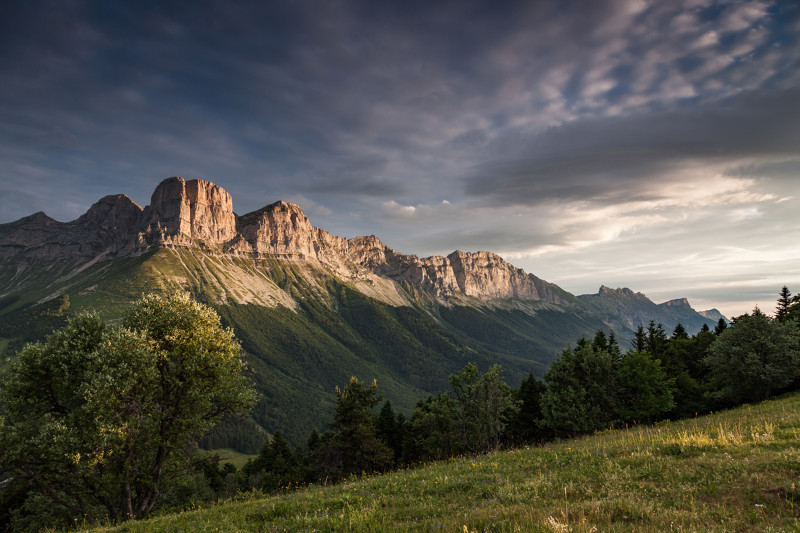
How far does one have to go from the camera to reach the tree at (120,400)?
20.8 metres

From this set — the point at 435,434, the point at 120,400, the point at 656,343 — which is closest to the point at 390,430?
the point at 435,434

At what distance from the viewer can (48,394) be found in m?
24.0

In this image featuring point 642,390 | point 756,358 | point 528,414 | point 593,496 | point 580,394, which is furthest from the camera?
point 528,414

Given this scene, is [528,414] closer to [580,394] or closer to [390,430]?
[580,394]

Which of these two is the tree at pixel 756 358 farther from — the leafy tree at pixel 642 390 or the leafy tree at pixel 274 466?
the leafy tree at pixel 274 466

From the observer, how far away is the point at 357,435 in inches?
2165

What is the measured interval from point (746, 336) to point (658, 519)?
5331 centimetres

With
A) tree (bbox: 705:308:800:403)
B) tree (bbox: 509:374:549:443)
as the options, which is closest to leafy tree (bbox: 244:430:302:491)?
tree (bbox: 509:374:549:443)

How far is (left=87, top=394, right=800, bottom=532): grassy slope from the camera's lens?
8.14 meters

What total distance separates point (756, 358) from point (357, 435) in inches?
2117

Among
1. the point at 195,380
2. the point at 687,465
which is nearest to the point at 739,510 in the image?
the point at 687,465

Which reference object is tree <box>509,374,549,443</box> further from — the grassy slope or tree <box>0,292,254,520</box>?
tree <box>0,292,254,520</box>

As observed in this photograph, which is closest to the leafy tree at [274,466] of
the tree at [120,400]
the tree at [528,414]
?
the tree at [528,414]

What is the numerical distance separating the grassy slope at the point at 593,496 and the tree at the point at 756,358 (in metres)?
33.0
